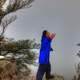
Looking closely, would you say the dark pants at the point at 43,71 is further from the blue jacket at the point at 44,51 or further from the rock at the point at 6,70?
the rock at the point at 6,70

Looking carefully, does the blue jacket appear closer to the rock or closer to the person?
the person

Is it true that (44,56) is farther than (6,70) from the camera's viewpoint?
Yes

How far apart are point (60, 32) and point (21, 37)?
0.57 meters

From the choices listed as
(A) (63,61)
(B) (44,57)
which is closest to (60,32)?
(A) (63,61)

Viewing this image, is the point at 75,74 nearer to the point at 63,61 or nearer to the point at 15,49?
the point at 63,61

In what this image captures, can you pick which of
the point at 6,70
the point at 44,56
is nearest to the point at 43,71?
the point at 44,56

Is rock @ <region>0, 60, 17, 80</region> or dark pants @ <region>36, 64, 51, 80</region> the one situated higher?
rock @ <region>0, 60, 17, 80</region>

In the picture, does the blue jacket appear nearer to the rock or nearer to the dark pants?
the dark pants

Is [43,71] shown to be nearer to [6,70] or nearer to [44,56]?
[44,56]

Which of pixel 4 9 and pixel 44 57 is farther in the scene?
pixel 44 57

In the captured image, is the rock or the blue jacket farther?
the blue jacket

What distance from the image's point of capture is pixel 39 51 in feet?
8.81

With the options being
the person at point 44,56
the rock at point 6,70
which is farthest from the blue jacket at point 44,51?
the rock at point 6,70

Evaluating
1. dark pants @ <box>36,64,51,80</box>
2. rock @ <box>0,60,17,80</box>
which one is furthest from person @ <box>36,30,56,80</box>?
rock @ <box>0,60,17,80</box>
